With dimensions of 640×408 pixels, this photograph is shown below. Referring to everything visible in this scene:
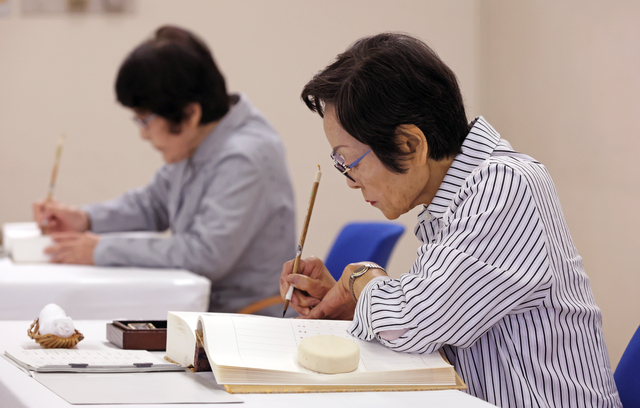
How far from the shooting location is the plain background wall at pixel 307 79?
99.0 inches

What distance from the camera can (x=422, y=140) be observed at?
3.29 feet

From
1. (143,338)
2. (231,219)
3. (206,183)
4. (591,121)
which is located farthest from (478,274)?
(591,121)

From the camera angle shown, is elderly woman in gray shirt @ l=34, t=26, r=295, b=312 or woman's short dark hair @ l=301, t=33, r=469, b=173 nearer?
woman's short dark hair @ l=301, t=33, r=469, b=173

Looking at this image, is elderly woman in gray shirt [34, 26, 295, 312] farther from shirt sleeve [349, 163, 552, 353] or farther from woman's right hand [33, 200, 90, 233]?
shirt sleeve [349, 163, 552, 353]

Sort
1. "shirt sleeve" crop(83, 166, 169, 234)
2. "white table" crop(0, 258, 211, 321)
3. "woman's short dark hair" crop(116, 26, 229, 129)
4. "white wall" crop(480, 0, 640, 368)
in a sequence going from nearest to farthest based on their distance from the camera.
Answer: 1. "white table" crop(0, 258, 211, 321)
2. "woman's short dark hair" crop(116, 26, 229, 129)
3. "white wall" crop(480, 0, 640, 368)
4. "shirt sleeve" crop(83, 166, 169, 234)

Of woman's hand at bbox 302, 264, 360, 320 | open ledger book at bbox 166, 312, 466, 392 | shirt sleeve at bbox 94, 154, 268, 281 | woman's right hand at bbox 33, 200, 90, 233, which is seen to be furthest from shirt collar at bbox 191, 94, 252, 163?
open ledger book at bbox 166, 312, 466, 392

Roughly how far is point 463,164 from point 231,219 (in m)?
1.14

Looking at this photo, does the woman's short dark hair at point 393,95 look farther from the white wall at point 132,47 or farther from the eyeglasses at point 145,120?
the white wall at point 132,47

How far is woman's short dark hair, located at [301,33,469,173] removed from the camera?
972 millimetres

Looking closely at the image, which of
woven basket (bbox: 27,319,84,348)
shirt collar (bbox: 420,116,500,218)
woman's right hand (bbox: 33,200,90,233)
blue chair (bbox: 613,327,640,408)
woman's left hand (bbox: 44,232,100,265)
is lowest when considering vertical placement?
woman's right hand (bbox: 33,200,90,233)

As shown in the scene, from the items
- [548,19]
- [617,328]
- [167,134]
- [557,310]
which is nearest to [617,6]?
[548,19]

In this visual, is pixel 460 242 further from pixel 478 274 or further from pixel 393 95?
pixel 393 95

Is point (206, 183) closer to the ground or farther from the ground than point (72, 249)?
farther from the ground

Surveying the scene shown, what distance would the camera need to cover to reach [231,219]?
2.04 meters
